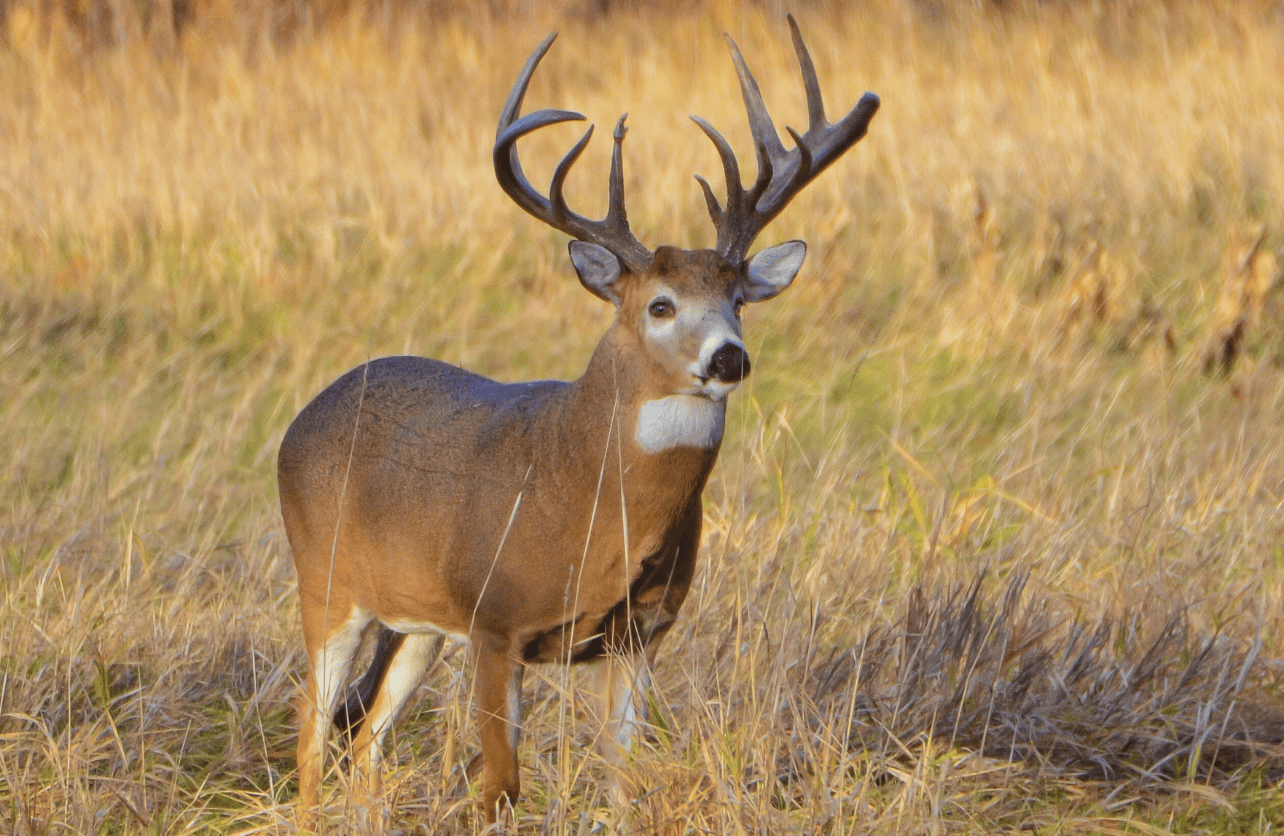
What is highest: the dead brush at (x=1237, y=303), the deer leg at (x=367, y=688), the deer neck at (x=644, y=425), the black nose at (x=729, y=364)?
the black nose at (x=729, y=364)

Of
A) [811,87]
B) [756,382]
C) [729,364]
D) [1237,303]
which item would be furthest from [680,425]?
[1237,303]

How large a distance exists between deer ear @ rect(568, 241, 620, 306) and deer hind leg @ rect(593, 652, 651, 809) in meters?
0.86

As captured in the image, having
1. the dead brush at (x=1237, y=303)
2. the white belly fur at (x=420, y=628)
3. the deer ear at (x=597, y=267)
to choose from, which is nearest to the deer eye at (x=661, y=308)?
the deer ear at (x=597, y=267)

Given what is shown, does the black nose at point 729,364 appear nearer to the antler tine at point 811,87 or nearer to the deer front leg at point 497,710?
the deer front leg at point 497,710

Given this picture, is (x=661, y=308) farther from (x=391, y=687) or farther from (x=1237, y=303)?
(x=1237, y=303)

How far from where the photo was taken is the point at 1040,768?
395 centimetres

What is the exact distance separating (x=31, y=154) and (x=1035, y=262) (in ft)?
24.3

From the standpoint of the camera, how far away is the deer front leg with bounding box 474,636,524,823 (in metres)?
3.53

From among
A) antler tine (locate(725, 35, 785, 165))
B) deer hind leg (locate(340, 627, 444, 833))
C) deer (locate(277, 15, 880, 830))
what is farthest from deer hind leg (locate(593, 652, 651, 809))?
antler tine (locate(725, 35, 785, 165))

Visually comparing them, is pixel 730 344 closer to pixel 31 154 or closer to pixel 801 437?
pixel 801 437

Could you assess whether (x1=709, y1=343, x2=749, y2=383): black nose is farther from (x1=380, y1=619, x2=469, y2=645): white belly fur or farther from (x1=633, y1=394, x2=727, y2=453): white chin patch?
(x1=380, y1=619, x2=469, y2=645): white belly fur

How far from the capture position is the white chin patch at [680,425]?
3.50m

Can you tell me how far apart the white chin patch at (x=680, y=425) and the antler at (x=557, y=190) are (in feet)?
1.29

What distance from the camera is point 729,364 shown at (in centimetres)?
336
